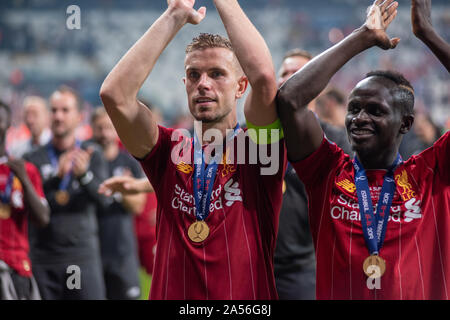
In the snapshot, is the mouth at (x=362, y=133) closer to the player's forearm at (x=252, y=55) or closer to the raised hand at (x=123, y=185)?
the player's forearm at (x=252, y=55)

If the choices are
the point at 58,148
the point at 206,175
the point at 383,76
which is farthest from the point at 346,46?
the point at 58,148

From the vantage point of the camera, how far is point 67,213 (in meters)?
5.55

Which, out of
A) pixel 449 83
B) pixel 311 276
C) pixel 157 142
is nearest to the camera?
pixel 157 142

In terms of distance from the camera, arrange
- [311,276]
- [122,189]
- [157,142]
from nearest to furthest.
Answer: [157,142], [122,189], [311,276]

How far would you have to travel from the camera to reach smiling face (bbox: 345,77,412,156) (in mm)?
2660

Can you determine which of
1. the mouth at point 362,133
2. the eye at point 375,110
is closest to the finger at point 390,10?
the eye at point 375,110

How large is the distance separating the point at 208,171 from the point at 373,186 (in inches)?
29.5

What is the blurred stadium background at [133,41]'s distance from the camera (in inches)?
771

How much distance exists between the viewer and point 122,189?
137 inches

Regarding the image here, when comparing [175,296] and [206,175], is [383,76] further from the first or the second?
[175,296]

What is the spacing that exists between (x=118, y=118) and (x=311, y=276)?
2261 millimetres

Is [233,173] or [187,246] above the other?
[233,173]

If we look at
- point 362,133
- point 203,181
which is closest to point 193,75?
point 203,181

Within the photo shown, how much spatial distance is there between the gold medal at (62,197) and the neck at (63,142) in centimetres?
46
